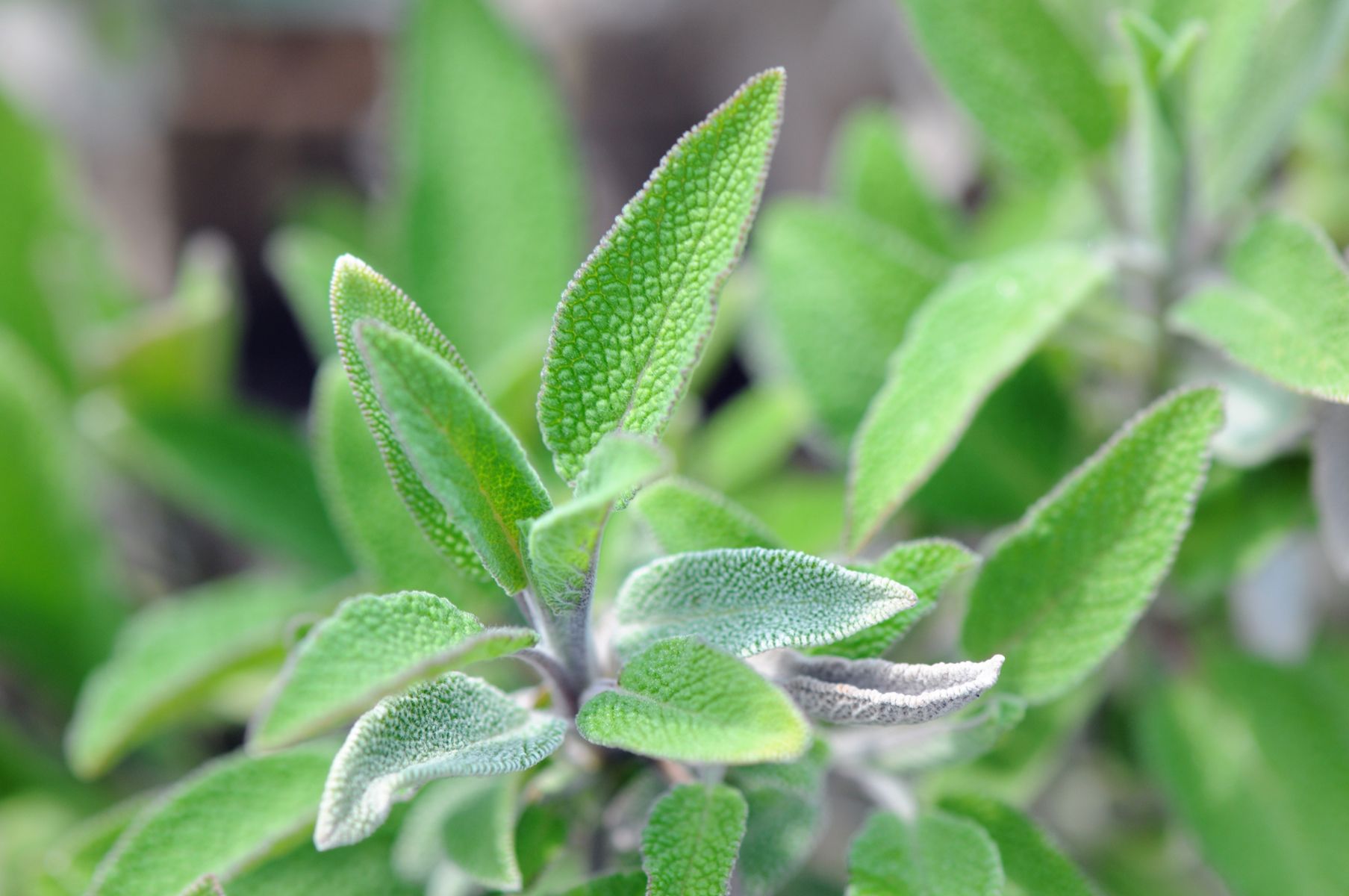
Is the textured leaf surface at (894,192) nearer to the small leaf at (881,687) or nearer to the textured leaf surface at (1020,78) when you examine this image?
the textured leaf surface at (1020,78)

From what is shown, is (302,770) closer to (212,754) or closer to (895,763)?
(895,763)

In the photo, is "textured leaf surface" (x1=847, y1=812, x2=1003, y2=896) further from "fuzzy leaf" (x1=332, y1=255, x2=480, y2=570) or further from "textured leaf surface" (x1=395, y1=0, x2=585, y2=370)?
"textured leaf surface" (x1=395, y1=0, x2=585, y2=370)

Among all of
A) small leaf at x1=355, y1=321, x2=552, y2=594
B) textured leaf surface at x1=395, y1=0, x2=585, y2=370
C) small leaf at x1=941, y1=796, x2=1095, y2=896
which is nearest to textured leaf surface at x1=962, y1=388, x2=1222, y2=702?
small leaf at x1=941, y1=796, x2=1095, y2=896

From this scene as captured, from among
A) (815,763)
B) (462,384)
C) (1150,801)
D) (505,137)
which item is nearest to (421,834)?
(815,763)

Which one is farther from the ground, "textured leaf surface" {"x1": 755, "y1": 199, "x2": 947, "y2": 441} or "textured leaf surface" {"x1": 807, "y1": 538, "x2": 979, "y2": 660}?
"textured leaf surface" {"x1": 755, "y1": 199, "x2": 947, "y2": 441}

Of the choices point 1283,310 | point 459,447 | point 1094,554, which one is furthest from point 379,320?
point 1283,310

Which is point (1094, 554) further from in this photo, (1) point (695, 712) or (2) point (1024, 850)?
(1) point (695, 712)
